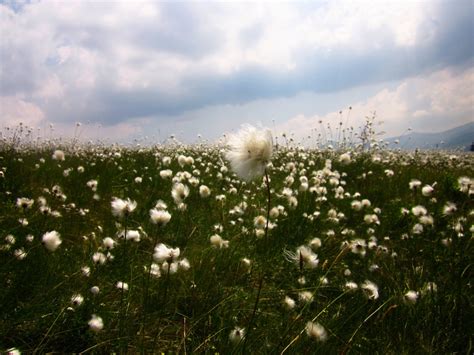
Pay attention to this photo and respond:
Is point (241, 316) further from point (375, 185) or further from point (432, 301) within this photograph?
point (375, 185)

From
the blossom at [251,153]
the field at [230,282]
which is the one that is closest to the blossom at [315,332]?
the field at [230,282]

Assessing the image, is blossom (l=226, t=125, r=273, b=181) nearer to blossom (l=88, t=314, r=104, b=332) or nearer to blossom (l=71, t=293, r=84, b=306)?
blossom (l=88, t=314, r=104, b=332)

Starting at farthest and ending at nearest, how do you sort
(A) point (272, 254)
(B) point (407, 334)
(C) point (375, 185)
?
1. (C) point (375, 185)
2. (A) point (272, 254)
3. (B) point (407, 334)

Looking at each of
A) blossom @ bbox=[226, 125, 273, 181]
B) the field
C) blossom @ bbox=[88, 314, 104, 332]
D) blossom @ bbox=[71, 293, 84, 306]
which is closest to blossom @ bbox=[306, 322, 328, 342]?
the field

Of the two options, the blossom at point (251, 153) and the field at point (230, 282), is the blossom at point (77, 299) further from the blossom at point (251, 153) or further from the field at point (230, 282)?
the blossom at point (251, 153)

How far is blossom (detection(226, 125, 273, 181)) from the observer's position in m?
2.06

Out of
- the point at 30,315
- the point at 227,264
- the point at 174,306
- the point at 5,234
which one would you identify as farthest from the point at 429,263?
the point at 5,234

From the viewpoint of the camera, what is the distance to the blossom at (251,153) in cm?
206

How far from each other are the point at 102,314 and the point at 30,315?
17.4 inches

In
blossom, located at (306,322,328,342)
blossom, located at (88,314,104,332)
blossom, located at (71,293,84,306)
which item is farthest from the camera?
blossom, located at (71,293,84,306)

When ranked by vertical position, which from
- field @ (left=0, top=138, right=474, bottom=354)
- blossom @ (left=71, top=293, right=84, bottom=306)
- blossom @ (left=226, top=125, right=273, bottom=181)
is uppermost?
blossom @ (left=226, top=125, right=273, bottom=181)

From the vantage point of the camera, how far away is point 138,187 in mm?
7191

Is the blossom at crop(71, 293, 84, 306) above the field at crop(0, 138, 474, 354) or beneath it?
above

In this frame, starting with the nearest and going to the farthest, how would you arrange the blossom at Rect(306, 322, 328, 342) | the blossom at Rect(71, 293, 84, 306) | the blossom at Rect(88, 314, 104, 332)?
the blossom at Rect(306, 322, 328, 342) → the blossom at Rect(88, 314, 104, 332) → the blossom at Rect(71, 293, 84, 306)
